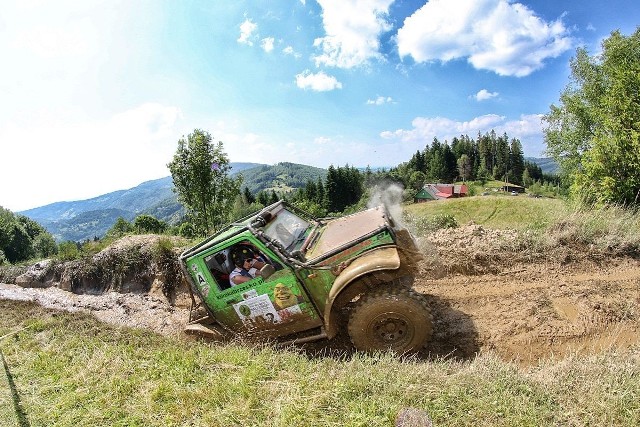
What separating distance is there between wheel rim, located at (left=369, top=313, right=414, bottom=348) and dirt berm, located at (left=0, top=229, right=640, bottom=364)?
532mm

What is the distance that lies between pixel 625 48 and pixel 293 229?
2314 centimetres

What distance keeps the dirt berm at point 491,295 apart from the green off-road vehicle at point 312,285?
0.65 m

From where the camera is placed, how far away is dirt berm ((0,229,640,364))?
4539mm

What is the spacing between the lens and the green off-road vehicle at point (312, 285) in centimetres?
431

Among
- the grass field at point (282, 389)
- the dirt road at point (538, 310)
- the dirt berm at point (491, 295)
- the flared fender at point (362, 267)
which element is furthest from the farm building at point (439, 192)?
the grass field at point (282, 389)

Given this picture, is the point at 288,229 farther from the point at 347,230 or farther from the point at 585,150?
the point at 585,150

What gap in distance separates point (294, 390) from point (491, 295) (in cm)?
383

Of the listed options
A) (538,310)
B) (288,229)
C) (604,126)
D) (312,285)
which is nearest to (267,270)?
(312,285)

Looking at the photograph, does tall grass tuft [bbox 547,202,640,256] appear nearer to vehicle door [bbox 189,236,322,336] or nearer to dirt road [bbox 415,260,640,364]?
dirt road [bbox 415,260,640,364]

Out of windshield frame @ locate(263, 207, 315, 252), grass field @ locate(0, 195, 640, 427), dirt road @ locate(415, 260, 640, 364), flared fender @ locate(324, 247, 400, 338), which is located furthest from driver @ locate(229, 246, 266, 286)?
dirt road @ locate(415, 260, 640, 364)

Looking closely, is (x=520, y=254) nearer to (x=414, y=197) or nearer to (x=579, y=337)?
(x=579, y=337)

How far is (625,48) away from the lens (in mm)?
19266

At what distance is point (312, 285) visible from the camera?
14.8 ft

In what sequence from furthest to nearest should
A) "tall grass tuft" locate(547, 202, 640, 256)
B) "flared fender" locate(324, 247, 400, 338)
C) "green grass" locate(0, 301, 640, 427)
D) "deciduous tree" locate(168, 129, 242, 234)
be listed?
"deciduous tree" locate(168, 129, 242, 234) → "tall grass tuft" locate(547, 202, 640, 256) → "flared fender" locate(324, 247, 400, 338) → "green grass" locate(0, 301, 640, 427)
